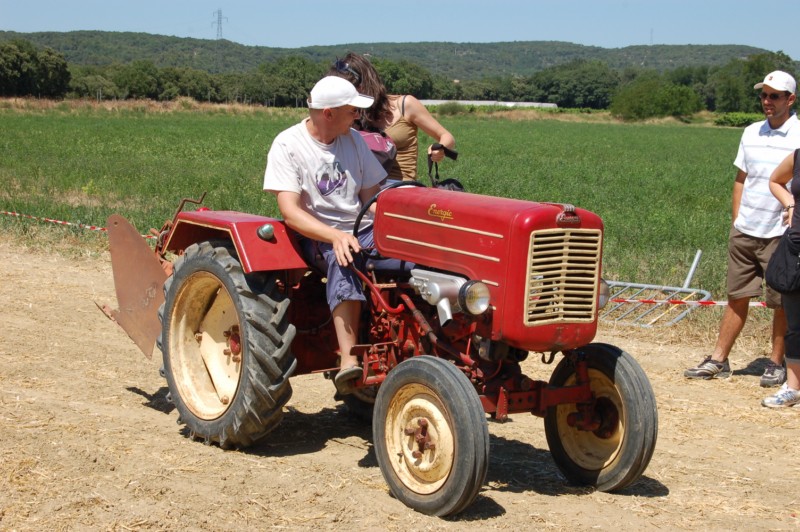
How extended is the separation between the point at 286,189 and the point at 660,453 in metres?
2.46

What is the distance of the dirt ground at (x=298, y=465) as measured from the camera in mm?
3934

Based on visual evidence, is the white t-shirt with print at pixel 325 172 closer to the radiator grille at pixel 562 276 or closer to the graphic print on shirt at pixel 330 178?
the graphic print on shirt at pixel 330 178

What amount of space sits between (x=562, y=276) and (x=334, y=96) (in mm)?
1417

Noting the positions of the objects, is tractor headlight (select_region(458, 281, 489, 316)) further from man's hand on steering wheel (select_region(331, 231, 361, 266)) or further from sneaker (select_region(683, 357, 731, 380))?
sneaker (select_region(683, 357, 731, 380))

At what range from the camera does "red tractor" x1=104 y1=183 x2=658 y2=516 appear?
398cm

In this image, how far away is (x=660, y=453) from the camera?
520 centimetres

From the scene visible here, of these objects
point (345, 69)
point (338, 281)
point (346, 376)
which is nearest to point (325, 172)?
point (338, 281)

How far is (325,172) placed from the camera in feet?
15.5

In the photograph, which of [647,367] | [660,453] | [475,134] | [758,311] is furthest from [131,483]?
[475,134]

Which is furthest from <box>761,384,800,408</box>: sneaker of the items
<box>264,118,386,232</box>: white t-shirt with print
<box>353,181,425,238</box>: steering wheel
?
<box>264,118,386,232</box>: white t-shirt with print

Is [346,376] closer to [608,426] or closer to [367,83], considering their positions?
[608,426]

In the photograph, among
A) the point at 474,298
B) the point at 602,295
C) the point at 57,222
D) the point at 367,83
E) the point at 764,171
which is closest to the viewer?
the point at 474,298

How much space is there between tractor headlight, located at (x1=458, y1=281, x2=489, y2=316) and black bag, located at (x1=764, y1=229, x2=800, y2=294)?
9.28 ft

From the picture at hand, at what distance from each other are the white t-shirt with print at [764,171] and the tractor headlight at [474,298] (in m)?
3.44
